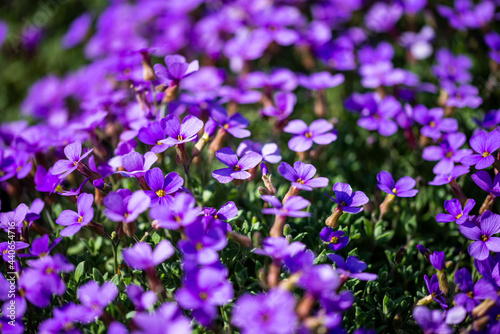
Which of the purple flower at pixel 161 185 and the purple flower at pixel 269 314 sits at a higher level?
the purple flower at pixel 161 185

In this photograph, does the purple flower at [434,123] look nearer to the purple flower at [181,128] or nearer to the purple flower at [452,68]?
the purple flower at [452,68]

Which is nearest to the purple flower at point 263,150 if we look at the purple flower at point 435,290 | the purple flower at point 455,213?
the purple flower at point 455,213

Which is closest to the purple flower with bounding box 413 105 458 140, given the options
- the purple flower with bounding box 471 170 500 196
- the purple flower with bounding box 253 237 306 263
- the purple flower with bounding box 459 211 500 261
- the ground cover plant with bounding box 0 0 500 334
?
the ground cover plant with bounding box 0 0 500 334

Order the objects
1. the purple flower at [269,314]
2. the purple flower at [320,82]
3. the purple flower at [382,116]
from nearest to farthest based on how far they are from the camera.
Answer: the purple flower at [269,314] → the purple flower at [382,116] → the purple flower at [320,82]

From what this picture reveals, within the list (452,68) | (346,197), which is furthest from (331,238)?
(452,68)

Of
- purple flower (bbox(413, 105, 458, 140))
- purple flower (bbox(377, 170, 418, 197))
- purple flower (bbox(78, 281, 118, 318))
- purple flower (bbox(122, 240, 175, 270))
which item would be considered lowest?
purple flower (bbox(413, 105, 458, 140))

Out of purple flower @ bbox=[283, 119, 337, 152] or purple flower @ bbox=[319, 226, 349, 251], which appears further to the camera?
purple flower @ bbox=[283, 119, 337, 152]

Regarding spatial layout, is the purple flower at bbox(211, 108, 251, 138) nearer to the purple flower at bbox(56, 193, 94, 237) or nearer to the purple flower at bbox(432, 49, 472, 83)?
the purple flower at bbox(56, 193, 94, 237)
